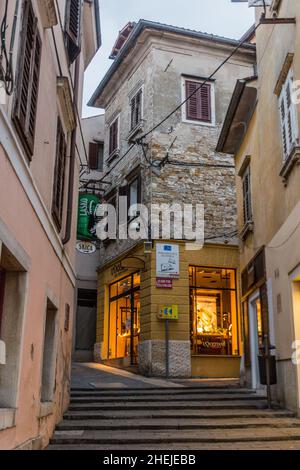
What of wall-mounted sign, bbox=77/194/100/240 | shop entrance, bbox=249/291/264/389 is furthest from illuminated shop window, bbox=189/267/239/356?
shop entrance, bbox=249/291/264/389

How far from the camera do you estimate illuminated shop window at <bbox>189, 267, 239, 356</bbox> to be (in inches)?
711

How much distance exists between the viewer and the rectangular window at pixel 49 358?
8.18 m

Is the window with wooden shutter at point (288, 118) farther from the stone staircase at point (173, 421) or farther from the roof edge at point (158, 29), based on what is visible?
the roof edge at point (158, 29)

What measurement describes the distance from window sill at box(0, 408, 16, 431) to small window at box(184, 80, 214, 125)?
15429mm

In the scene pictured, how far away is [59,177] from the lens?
9.11 m

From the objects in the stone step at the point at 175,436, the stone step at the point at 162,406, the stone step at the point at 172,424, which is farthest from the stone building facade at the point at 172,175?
the stone step at the point at 175,436

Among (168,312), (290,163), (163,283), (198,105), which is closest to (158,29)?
(198,105)

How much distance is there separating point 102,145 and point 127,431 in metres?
17.9

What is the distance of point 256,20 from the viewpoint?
13930 mm

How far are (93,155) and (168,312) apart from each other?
986 centimetres

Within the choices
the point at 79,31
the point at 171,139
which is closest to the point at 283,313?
the point at 79,31

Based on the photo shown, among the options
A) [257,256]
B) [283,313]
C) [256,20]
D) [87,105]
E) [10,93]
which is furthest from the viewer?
[87,105]

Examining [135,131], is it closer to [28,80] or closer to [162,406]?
[162,406]
